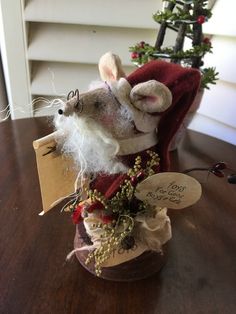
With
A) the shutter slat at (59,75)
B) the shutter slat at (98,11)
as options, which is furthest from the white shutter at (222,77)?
the shutter slat at (59,75)

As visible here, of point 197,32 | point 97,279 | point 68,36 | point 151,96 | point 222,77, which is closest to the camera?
point 151,96

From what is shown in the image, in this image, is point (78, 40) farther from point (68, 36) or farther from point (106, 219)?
point (106, 219)

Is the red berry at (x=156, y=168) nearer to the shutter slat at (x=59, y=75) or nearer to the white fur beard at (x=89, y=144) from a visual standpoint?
the white fur beard at (x=89, y=144)

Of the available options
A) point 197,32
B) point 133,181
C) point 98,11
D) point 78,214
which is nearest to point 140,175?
point 133,181

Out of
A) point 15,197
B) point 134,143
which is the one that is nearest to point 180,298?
point 134,143

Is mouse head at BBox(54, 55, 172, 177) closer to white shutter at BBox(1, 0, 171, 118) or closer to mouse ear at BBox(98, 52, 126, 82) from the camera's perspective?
mouse ear at BBox(98, 52, 126, 82)
